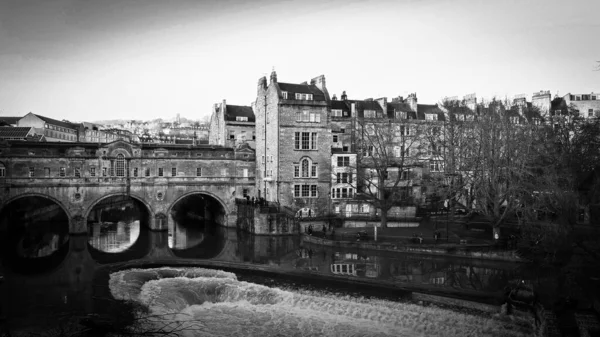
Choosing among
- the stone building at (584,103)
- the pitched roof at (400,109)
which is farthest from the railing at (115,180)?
the stone building at (584,103)

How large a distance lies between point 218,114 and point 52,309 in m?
47.9

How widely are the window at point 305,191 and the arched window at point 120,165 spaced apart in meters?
17.2

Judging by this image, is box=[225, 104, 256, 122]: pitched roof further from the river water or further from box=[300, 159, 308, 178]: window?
the river water

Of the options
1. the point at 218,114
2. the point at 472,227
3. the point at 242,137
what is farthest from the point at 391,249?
the point at 218,114

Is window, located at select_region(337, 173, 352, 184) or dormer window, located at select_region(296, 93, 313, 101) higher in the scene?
dormer window, located at select_region(296, 93, 313, 101)

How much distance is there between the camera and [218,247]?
149 ft

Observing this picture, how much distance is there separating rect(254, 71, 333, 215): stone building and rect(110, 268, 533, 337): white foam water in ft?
69.6

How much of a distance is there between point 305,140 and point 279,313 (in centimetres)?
2823

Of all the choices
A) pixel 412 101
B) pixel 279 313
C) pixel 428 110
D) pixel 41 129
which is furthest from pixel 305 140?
pixel 41 129

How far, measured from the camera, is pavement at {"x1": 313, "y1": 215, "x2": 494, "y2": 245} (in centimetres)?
4159

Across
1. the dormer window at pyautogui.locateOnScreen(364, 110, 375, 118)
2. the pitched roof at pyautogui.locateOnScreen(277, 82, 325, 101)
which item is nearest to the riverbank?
the pitched roof at pyautogui.locateOnScreen(277, 82, 325, 101)

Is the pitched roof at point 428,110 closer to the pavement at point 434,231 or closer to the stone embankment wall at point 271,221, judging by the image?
the pavement at point 434,231

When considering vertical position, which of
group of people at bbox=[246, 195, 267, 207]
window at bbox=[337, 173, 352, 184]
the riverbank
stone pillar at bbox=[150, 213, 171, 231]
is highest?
window at bbox=[337, 173, 352, 184]

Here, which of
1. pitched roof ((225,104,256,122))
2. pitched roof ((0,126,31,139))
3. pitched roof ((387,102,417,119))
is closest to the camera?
pitched roof ((387,102,417,119))
